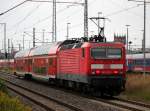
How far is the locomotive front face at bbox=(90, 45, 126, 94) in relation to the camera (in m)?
24.7

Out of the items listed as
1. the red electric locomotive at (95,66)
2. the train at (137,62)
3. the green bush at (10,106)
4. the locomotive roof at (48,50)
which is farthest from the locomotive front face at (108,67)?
the train at (137,62)

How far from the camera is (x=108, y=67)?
81.7 ft

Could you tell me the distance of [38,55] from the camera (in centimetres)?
4203

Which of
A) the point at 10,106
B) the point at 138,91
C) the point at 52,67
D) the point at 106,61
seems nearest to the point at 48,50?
the point at 52,67

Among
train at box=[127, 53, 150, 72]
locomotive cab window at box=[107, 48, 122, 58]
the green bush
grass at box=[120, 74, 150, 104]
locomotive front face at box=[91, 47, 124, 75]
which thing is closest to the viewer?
the green bush

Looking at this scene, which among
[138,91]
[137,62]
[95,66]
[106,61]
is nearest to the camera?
[95,66]

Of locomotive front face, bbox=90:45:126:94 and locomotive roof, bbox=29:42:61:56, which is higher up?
locomotive roof, bbox=29:42:61:56

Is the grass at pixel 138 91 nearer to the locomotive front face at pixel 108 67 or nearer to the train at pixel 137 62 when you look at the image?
the locomotive front face at pixel 108 67

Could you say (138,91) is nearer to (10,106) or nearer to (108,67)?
(108,67)

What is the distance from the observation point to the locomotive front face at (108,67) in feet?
80.9

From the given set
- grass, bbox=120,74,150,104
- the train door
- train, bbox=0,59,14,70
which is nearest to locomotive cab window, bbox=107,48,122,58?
grass, bbox=120,74,150,104

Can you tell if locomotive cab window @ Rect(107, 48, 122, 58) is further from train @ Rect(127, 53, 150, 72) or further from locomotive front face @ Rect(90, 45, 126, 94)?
train @ Rect(127, 53, 150, 72)

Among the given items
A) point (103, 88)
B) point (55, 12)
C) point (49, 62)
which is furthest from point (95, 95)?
point (55, 12)

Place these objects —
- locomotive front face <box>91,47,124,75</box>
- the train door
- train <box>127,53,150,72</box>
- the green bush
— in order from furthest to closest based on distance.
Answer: train <box>127,53,150,72</box>
the train door
locomotive front face <box>91,47,124,75</box>
the green bush
